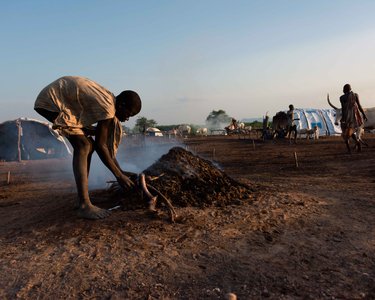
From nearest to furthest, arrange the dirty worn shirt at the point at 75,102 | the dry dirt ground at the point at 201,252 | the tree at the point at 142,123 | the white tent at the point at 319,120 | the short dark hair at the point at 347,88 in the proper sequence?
the dry dirt ground at the point at 201,252
the dirty worn shirt at the point at 75,102
the short dark hair at the point at 347,88
the white tent at the point at 319,120
the tree at the point at 142,123

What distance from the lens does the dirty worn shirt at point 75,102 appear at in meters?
3.39

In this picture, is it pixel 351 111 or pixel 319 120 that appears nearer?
pixel 351 111

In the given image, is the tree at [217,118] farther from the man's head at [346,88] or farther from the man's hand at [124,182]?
the man's hand at [124,182]

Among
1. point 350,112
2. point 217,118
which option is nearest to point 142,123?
point 217,118

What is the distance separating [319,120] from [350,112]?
52.1 ft

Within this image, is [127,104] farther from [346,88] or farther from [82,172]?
[346,88]

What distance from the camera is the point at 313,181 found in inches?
225

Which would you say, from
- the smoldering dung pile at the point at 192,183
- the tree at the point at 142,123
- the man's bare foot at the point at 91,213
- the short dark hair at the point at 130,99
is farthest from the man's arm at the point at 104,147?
the tree at the point at 142,123

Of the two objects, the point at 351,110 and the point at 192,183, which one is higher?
the point at 351,110

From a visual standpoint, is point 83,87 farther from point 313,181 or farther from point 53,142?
point 53,142

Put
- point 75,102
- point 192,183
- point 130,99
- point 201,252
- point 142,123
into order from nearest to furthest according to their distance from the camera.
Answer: point 201,252 < point 75,102 < point 130,99 < point 192,183 < point 142,123

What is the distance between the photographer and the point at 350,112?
914 cm

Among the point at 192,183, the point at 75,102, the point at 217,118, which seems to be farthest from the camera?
the point at 217,118

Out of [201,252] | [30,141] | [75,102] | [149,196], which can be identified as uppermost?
[75,102]
